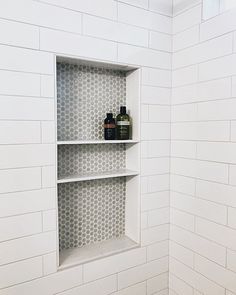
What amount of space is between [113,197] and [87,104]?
1.83 ft

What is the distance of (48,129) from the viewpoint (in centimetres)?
112

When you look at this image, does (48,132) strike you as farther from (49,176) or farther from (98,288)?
(98,288)

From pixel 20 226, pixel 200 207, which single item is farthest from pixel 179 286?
pixel 20 226

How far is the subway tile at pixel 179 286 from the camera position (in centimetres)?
142

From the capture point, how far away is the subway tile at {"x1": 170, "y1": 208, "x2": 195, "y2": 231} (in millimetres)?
1388

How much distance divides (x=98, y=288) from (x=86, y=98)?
0.99m

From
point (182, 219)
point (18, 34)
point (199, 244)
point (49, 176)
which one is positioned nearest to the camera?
point (18, 34)

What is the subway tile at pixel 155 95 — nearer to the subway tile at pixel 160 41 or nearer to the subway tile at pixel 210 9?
the subway tile at pixel 160 41

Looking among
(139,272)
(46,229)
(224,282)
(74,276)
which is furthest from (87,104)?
(224,282)

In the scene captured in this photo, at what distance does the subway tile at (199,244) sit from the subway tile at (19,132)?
94cm

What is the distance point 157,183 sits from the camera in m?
1.47

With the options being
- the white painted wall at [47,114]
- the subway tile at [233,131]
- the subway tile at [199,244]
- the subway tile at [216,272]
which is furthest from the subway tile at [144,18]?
the subway tile at [216,272]

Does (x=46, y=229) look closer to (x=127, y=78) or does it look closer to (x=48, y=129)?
(x=48, y=129)

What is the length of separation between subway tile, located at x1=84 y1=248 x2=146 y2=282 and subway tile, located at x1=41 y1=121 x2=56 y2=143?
646 mm
